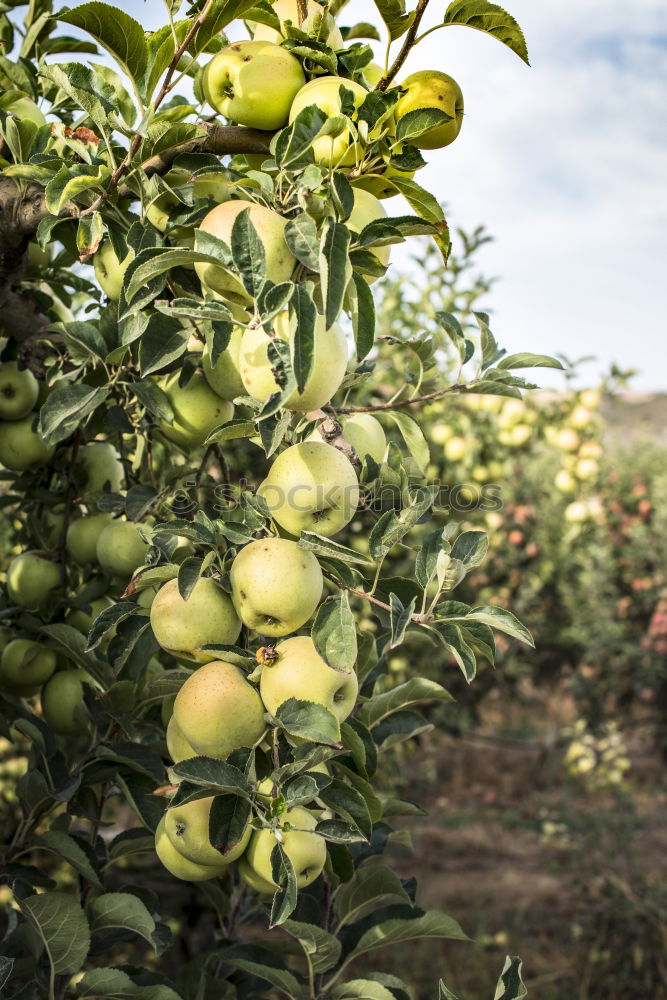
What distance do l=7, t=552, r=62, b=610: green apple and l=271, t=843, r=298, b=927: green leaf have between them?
71 centimetres

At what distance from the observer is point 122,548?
49.2 inches

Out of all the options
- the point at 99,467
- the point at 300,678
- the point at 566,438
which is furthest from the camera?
Result: the point at 566,438

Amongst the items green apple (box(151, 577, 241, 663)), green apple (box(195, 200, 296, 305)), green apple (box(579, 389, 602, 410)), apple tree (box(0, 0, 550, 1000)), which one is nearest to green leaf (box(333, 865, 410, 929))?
apple tree (box(0, 0, 550, 1000))

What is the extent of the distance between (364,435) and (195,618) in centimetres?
34

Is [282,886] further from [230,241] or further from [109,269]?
[109,269]

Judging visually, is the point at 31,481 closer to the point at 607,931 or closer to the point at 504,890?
→ the point at 607,931

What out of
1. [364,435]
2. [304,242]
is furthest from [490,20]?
[364,435]

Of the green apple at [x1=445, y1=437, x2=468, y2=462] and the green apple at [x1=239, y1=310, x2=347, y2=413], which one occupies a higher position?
the green apple at [x1=239, y1=310, x2=347, y2=413]

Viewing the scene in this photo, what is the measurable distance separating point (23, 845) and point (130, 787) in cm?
20

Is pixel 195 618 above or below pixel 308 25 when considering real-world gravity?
below

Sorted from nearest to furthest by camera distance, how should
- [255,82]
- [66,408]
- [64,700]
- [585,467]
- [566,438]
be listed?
[255,82]
[66,408]
[64,700]
[566,438]
[585,467]

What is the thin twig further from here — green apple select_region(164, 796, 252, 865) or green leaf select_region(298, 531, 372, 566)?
green apple select_region(164, 796, 252, 865)

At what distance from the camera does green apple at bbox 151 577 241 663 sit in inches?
36.8

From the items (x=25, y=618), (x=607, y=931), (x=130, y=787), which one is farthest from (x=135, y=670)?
(x=607, y=931)
